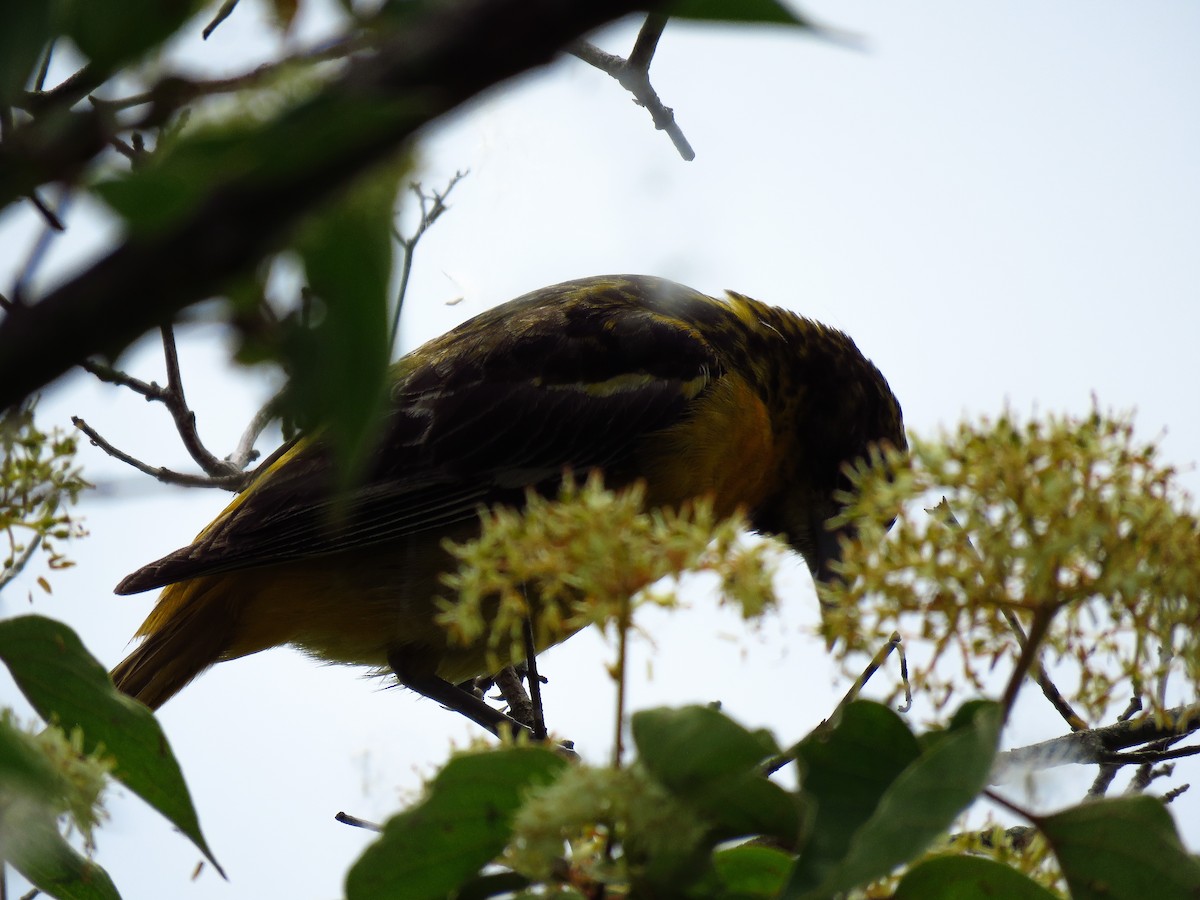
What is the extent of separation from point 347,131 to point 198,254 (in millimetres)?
90

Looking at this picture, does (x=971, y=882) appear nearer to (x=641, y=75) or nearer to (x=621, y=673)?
(x=621, y=673)

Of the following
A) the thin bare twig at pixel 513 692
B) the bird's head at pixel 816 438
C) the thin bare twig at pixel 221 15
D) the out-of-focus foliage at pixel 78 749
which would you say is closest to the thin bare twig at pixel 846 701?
the out-of-focus foliage at pixel 78 749

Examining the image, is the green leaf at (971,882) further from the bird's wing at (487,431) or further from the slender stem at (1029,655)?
the bird's wing at (487,431)

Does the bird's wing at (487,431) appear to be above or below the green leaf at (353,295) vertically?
above

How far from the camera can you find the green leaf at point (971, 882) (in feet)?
3.81

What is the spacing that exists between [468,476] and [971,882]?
3047mm

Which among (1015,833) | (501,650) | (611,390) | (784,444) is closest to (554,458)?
(611,390)

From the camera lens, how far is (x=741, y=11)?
67cm

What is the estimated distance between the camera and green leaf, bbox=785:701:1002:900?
3.00 feet

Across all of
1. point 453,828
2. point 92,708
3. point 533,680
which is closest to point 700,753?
point 453,828

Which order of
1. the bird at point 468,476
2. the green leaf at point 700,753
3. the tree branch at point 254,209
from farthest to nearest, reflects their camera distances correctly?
the bird at point 468,476 → the green leaf at point 700,753 → the tree branch at point 254,209

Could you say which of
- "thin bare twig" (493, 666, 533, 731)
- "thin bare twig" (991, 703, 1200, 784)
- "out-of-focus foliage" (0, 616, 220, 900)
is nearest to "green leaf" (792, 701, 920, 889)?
"out-of-focus foliage" (0, 616, 220, 900)

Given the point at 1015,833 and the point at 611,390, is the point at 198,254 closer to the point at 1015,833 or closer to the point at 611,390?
the point at 1015,833

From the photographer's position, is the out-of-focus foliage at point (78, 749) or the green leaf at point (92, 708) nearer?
the out-of-focus foliage at point (78, 749)
